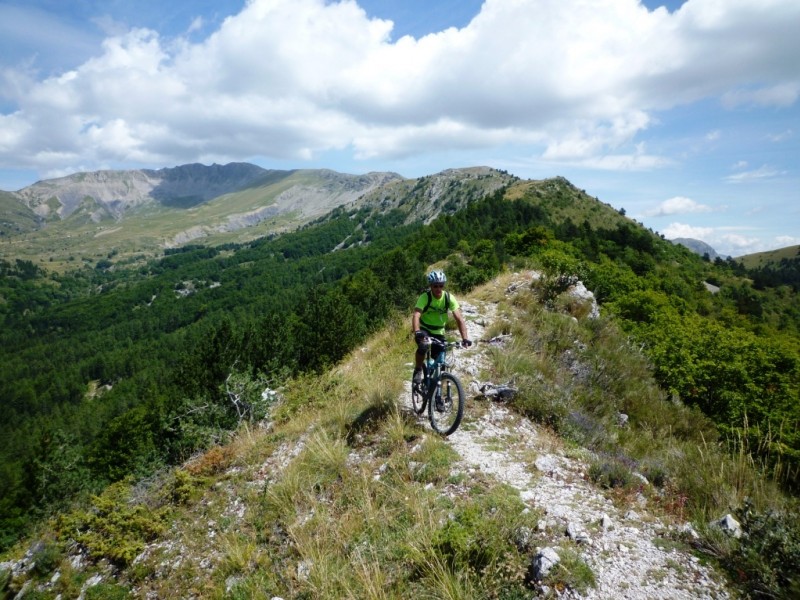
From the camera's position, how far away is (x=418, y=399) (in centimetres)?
819

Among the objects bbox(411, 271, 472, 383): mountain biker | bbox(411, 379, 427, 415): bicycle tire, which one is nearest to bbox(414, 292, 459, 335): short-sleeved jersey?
bbox(411, 271, 472, 383): mountain biker

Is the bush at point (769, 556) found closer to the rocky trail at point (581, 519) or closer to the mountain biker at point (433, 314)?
the rocky trail at point (581, 519)

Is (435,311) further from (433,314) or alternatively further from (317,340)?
(317,340)

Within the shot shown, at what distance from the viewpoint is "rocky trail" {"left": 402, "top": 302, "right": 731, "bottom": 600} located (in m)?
3.79

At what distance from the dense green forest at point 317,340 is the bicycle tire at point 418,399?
192 inches

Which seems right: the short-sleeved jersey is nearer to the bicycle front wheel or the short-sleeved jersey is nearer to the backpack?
the backpack

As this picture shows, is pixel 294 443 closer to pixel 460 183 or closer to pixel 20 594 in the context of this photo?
pixel 20 594

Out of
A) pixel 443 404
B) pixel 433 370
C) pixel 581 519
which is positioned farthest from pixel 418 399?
pixel 581 519

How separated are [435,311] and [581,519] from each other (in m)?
4.17

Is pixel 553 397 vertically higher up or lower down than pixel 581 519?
higher up

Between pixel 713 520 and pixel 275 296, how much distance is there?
151885 millimetres

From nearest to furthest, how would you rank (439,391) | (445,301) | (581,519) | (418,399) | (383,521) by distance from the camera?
(581,519), (383,521), (439,391), (445,301), (418,399)

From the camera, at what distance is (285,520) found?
5.68 m

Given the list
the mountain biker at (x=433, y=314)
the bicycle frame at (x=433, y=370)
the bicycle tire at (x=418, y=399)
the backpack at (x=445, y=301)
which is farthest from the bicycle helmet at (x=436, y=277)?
the bicycle tire at (x=418, y=399)
